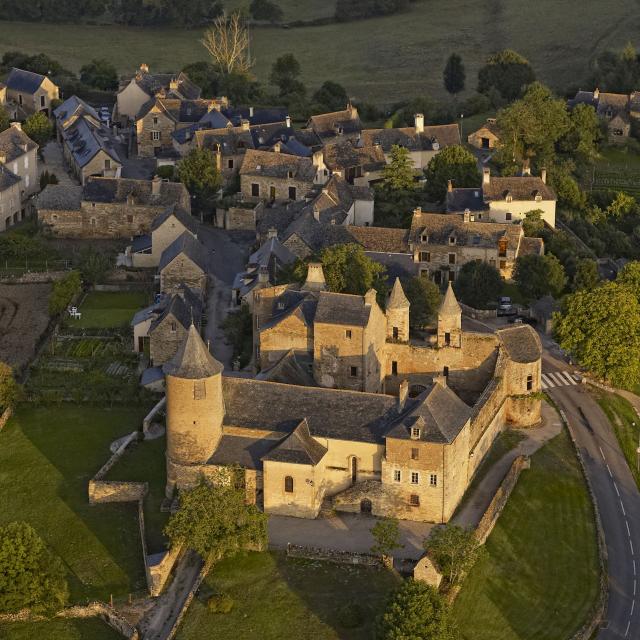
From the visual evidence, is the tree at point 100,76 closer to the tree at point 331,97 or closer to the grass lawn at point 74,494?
the tree at point 331,97

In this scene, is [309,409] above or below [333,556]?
above

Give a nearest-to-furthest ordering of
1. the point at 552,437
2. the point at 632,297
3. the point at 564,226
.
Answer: the point at 552,437 → the point at 632,297 → the point at 564,226

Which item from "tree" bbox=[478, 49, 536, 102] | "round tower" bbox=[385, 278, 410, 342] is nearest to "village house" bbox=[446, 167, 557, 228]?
"round tower" bbox=[385, 278, 410, 342]

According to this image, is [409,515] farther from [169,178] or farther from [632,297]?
[169,178]

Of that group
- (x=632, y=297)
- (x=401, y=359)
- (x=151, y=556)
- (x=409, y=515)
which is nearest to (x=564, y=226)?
(x=632, y=297)

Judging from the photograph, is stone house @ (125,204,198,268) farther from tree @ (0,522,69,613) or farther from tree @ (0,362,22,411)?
tree @ (0,522,69,613)

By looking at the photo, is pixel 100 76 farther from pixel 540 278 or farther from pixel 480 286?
pixel 540 278

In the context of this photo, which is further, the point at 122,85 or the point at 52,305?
the point at 122,85

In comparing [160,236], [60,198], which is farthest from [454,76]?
[160,236]
